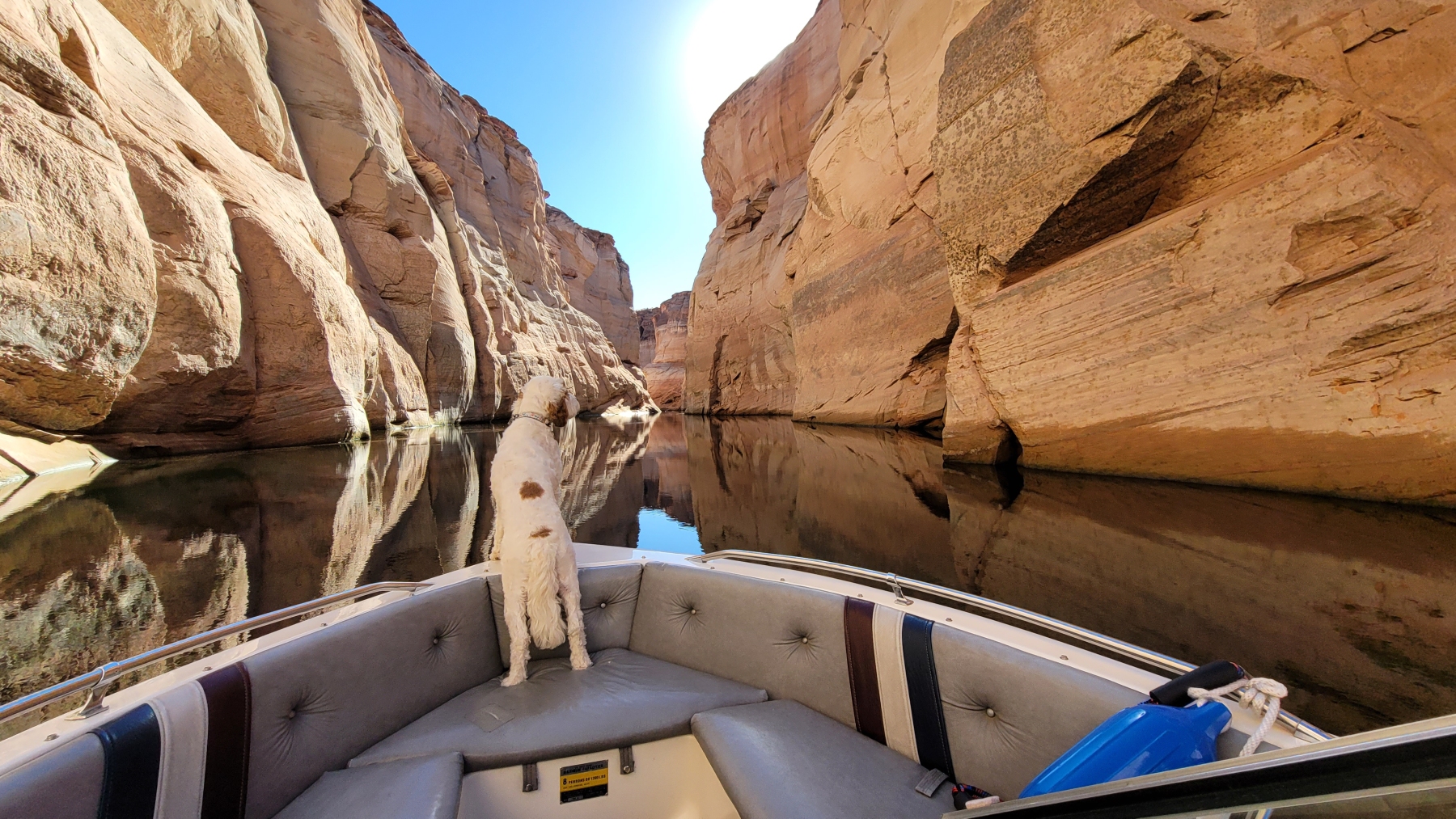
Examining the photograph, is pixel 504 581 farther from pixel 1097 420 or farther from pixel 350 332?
pixel 350 332

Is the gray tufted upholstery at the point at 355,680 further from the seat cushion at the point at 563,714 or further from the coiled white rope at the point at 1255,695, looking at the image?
the coiled white rope at the point at 1255,695

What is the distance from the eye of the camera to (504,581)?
2.04m

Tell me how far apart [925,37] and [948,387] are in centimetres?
792

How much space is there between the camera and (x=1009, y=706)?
1.39 m

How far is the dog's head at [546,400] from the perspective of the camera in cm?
241

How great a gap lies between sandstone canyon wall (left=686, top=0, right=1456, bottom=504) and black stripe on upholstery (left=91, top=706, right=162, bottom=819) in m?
7.77

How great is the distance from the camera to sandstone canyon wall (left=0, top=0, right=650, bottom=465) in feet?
22.1

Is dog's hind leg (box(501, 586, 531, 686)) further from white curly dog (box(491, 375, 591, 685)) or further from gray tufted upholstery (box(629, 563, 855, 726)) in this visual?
gray tufted upholstery (box(629, 563, 855, 726))

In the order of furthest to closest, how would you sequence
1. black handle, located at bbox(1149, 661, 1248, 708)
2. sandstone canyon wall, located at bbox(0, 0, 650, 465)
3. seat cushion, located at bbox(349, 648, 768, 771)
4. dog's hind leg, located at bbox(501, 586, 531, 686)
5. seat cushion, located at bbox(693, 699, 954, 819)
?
sandstone canyon wall, located at bbox(0, 0, 650, 465) → dog's hind leg, located at bbox(501, 586, 531, 686) → seat cushion, located at bbox(349, 648, 768, 771) → seat cushion, located at bbox(693, 699, 954, 819) → black handle, located at bbox(1149, 661, 1248, 708)

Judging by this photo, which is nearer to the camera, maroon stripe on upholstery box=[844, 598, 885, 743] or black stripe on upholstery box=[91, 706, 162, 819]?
black stripe on upholstery box=[91, 706, 162, 819]

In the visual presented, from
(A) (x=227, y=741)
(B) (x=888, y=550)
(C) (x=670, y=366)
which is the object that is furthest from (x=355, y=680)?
(C) (x=670, y=366)

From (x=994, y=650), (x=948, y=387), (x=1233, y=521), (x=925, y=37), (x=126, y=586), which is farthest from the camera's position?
(x=925, y=37)

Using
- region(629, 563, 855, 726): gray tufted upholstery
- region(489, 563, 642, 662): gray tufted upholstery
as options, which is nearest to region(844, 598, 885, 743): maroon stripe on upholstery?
region(629, 563, 855, 726): gray tufted upholstery

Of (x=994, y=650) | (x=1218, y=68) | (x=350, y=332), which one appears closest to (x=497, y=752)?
(x=994, y=650)
